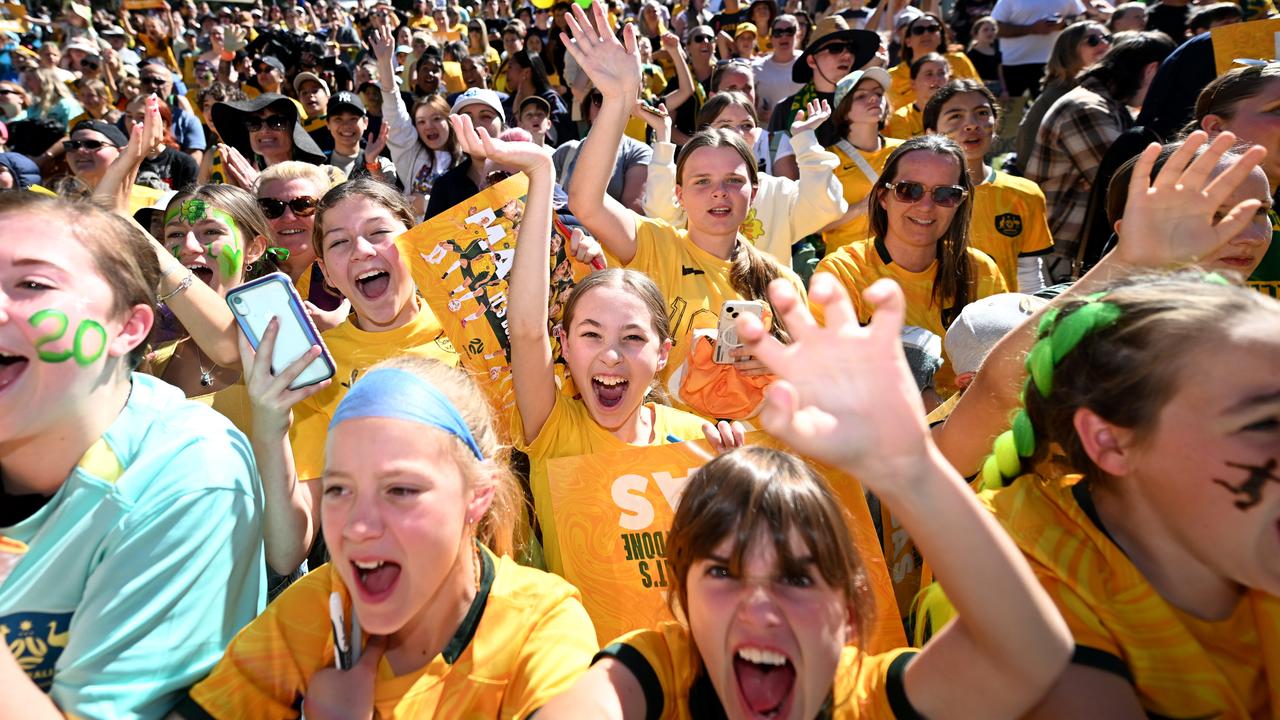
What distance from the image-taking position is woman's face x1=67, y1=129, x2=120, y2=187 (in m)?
5.67

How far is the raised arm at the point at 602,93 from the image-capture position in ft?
10.3

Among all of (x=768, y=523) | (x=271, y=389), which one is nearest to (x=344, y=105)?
(x=271, y=389)

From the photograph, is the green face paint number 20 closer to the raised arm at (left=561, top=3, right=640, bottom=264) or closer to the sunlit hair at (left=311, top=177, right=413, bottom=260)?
the sunlit hair at (left=311, top=177, right=413, bottom=260)

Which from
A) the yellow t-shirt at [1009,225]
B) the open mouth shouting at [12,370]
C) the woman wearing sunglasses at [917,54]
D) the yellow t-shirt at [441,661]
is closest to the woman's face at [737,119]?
the yellow t-shirt at [1009,225]

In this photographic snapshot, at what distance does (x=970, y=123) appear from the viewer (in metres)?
5.08

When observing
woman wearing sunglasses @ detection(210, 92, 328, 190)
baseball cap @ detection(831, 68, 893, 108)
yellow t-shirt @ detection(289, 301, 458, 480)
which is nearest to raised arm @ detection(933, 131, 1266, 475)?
yellow t-shirt @ detection(289, 301, 458, 480)

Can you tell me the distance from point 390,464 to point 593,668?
0.57 meters

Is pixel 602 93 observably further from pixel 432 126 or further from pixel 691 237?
pixel 432 126

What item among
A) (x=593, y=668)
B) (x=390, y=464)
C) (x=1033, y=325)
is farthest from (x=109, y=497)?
(x=1033, y=325)

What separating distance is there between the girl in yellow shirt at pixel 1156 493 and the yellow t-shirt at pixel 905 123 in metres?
5.49

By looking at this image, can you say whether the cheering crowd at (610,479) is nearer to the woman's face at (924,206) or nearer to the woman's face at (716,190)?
the woman's face at (716,190)

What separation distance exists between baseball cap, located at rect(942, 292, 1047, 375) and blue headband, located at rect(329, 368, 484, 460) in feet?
5.15

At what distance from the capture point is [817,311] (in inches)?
134

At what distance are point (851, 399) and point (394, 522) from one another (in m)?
0.97
